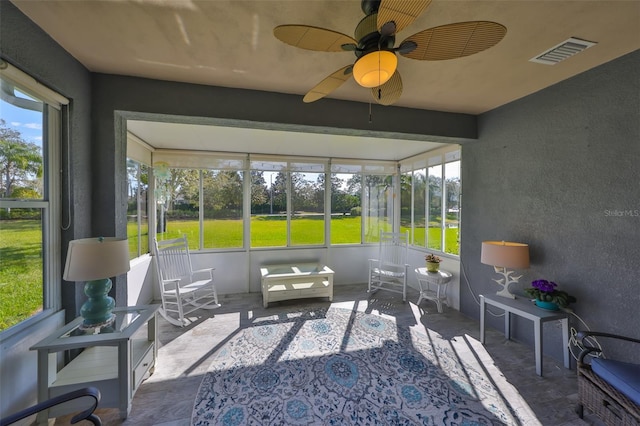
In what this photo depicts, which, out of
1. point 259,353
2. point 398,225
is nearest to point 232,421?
point 259,353

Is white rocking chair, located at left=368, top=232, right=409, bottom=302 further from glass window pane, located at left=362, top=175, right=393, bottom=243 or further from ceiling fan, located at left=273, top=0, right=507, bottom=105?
ceiling fan, located at left=273, top=0, right=507, bottom=105

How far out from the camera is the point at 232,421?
5.79ft

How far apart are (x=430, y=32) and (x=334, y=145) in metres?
2.93

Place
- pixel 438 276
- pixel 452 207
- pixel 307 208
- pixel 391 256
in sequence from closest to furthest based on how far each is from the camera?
1. pixel 438 276
2. pixel 452 207
3. pixel 391 256
4. pixel 307 208

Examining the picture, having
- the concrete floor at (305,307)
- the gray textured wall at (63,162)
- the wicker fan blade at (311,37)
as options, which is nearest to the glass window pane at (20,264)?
the gray textured wall at (63,162)

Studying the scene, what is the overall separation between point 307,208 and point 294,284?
1578mm

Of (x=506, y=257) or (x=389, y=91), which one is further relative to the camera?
(x=506, y=257)

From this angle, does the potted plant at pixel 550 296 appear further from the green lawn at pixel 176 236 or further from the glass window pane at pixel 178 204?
the glass window pane at pixel 178 204

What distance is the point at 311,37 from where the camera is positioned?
122 centimetres

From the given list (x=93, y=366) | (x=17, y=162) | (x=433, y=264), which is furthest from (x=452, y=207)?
(x=17, y=162)

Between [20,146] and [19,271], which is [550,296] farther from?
[20,146]

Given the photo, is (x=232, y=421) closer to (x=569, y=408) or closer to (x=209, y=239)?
(x=569, y=408)

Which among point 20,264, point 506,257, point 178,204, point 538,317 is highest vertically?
point 178,204

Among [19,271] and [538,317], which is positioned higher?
[19,271]
